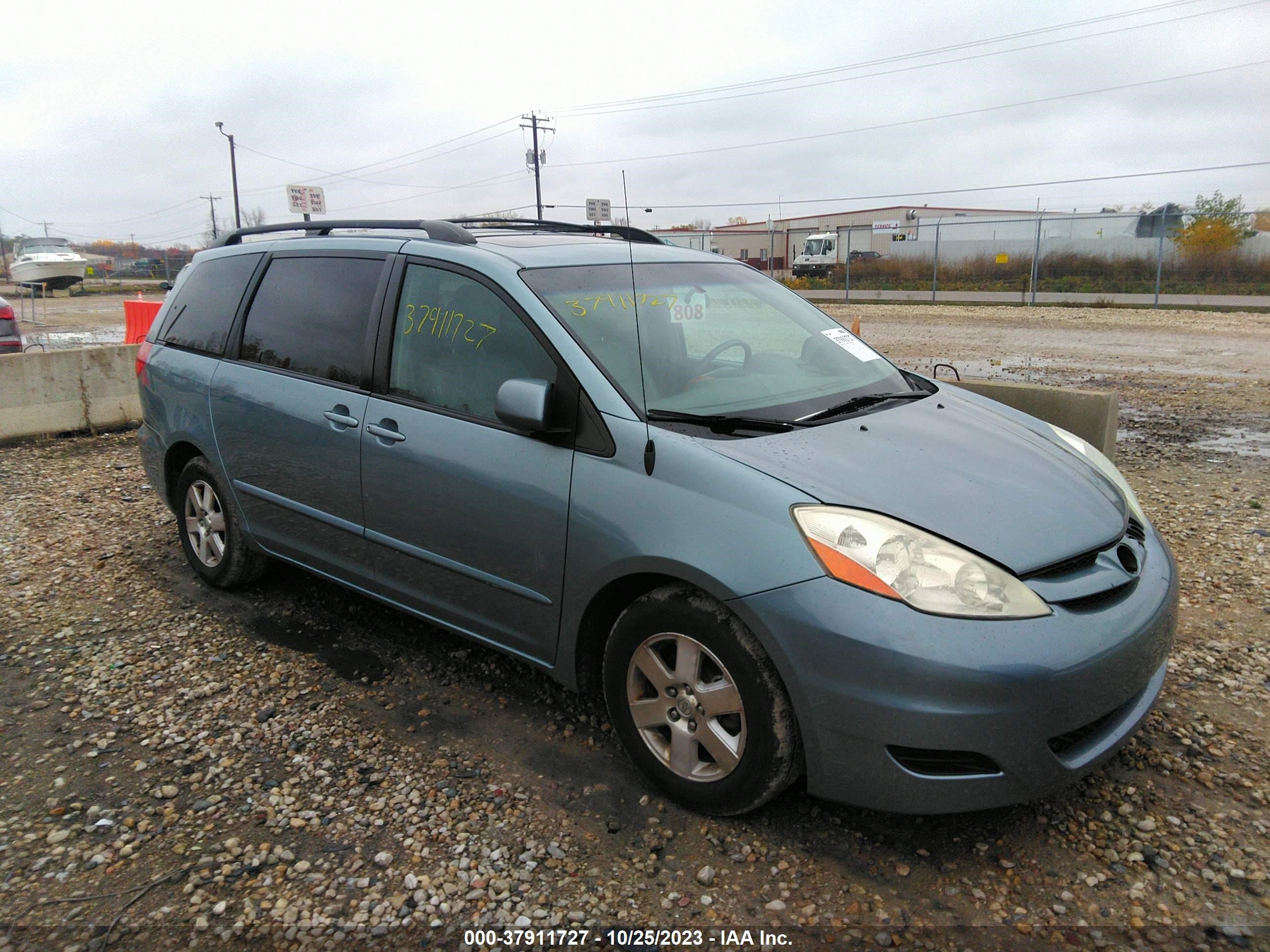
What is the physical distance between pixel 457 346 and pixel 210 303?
2033 mm

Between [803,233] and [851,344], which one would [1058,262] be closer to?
[803,233]

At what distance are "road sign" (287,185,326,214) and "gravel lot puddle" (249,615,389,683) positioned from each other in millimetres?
23592

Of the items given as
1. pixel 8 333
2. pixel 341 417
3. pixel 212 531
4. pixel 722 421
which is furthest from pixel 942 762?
pixel 8 333

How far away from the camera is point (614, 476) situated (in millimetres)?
2924

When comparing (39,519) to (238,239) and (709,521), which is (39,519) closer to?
(238,239)

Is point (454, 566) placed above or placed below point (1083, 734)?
above

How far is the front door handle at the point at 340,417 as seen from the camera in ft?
12.3

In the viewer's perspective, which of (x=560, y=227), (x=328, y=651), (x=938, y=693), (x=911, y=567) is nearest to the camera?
(x=938, y=693)

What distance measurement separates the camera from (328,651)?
13.6 ft

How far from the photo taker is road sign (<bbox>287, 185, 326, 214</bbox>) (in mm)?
26141

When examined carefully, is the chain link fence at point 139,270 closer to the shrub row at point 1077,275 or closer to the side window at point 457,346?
the shrub row at point 1077,275

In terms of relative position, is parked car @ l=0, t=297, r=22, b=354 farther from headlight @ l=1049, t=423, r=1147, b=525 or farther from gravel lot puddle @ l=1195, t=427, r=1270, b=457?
gravel lot puddle @ l=1195, t=427, r=1270, b=457

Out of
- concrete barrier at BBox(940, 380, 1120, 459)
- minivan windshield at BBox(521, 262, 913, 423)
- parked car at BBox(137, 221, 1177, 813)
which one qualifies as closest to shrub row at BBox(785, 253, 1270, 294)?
concrete barrier at BBox(940, 380, 1120, 459)

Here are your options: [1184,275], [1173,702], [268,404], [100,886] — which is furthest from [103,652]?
[1184,275]
